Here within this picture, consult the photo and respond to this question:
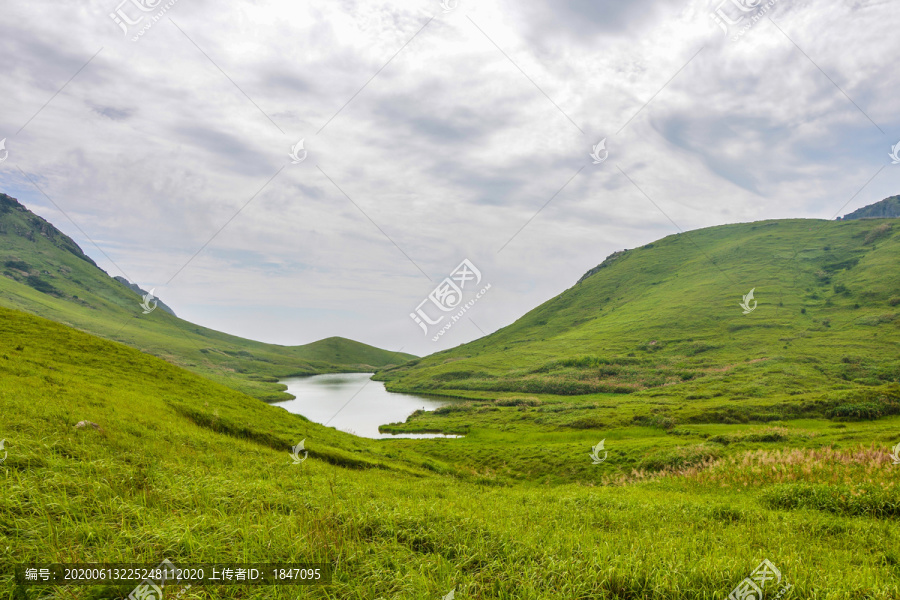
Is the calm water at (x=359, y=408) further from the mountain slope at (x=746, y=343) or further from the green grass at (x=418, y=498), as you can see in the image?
the green grass at (x=418, y=498)

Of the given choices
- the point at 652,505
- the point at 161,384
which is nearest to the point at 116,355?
the point at 161,384

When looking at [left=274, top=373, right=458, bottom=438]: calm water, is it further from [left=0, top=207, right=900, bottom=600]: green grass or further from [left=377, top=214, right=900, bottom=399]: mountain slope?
[left=0, top=207, right=900, bottom=600]: green grass

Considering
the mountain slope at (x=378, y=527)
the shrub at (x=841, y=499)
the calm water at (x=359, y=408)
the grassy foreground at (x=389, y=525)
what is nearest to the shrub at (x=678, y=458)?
the grassy foreground at (x=389, y=525)

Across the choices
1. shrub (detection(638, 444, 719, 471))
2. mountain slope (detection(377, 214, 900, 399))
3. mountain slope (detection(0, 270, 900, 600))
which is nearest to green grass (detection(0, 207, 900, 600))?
mountain slope (detection(0, 270, 900, 600))

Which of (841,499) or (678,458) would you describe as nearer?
(841,499)

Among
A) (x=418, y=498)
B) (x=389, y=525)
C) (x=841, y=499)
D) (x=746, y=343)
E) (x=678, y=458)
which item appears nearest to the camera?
(x=389, y=525)

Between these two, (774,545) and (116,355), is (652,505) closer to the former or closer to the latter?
(774,545)

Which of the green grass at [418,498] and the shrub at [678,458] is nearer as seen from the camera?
the green grass at [418,498]

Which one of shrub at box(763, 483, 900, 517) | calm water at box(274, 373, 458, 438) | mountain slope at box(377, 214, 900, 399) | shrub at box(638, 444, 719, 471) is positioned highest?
mountain slope at box(377, 214, 900, 399)

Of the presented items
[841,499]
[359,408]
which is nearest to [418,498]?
[841,499]

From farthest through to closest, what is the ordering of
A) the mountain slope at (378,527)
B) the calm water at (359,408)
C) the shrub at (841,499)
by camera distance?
the calm water at (359,408) → the shrub at (841,499) → the mountain slope at (378,527)

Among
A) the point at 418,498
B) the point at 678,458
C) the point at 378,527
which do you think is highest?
the point at 378,527

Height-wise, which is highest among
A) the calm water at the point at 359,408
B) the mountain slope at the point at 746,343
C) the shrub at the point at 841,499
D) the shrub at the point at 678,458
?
the mountain slope at the point at 746,343

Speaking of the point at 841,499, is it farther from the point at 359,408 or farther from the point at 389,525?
the point at 359,408
